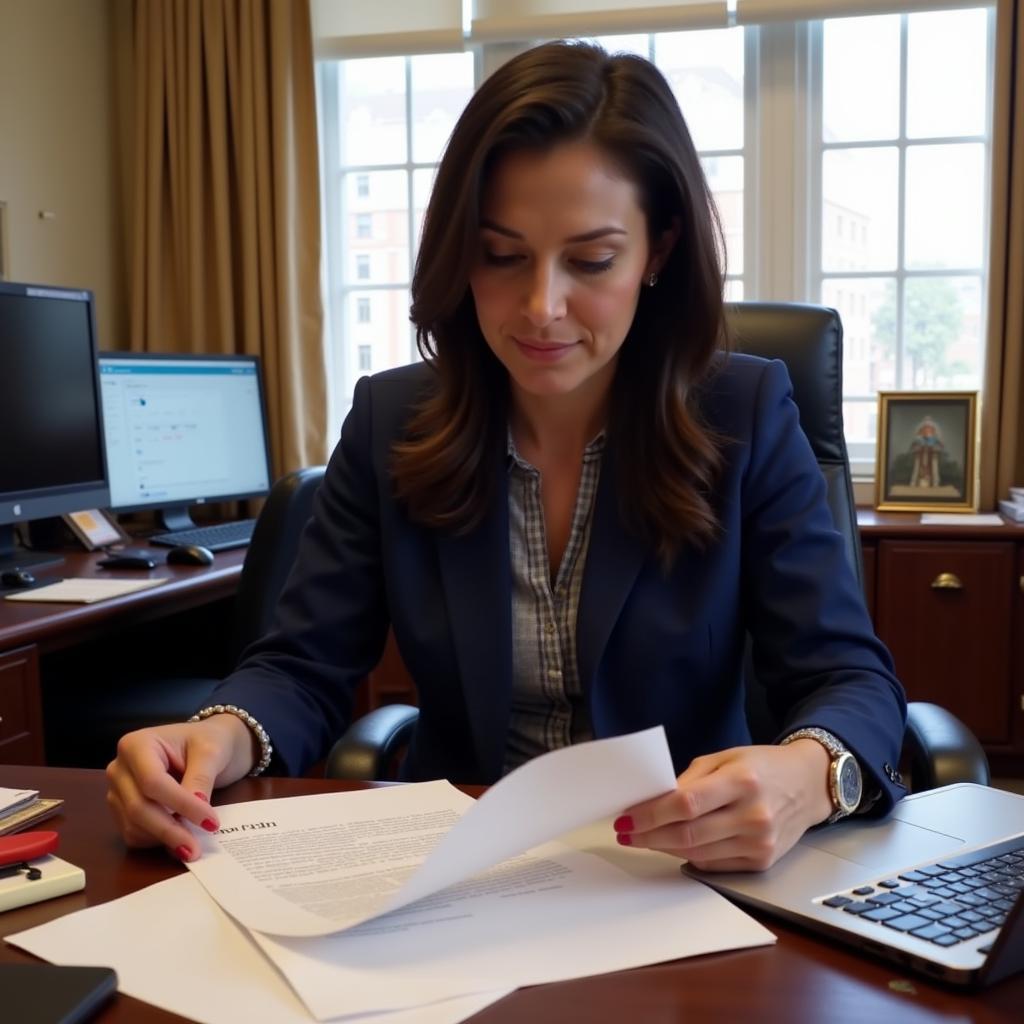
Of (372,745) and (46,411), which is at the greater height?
(46,411)

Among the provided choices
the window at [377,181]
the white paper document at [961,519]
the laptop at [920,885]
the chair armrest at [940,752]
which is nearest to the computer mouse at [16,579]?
the window at [377,181]

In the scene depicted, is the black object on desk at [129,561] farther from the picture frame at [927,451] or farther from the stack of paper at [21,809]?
the picture frame at [927,451]

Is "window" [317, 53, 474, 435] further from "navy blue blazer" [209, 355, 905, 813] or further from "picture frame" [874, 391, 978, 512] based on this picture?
"navy blue blazer" [209, 355, 905, 813]

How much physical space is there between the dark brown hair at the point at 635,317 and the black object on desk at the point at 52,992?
65cm

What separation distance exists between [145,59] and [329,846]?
289cm

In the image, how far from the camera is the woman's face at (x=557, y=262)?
1084 mm

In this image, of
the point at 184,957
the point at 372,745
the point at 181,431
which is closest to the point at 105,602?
the point at 372,745

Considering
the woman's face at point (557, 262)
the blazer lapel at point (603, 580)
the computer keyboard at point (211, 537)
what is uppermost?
the woman's face at point (557, 262)

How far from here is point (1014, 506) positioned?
106 inches

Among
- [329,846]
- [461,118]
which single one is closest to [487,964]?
[329,846]

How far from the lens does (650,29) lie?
2.98 meters

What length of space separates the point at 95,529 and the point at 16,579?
532 mm

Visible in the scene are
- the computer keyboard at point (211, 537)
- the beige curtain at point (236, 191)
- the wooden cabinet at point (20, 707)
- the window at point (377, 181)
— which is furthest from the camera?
the window at point (377, 181)

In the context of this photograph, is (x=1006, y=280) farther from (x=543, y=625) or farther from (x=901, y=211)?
(x=543, y=625)
